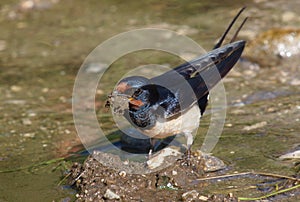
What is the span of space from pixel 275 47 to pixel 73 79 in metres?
2.30

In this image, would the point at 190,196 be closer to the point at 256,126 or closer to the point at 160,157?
the point at 160,157

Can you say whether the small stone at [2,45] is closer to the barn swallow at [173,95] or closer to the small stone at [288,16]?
the small stone at [288,16]

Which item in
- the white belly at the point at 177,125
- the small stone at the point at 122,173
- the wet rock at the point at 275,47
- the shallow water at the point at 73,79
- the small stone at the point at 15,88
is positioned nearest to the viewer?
the small stone at the point at 122,173

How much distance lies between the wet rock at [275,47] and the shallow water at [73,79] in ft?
0.70

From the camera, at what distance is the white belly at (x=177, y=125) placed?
411cm

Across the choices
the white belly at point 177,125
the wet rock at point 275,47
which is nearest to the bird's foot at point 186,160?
the white belly at point 177,125

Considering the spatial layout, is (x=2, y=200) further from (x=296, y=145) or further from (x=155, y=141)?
(x=296, y=145)

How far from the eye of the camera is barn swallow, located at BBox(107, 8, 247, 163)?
3930 millimetres

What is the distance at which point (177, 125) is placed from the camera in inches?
167

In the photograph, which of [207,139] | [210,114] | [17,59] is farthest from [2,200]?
[17,59]

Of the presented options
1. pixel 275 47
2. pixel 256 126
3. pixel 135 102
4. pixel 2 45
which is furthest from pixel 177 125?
pixel 2 45

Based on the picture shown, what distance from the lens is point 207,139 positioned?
15.8ft

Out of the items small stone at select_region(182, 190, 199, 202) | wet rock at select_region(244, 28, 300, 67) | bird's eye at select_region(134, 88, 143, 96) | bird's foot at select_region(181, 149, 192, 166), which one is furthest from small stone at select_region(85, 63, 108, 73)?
small stone at select_region(182, 190, 199, 202)

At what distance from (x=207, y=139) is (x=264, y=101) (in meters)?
1.08
